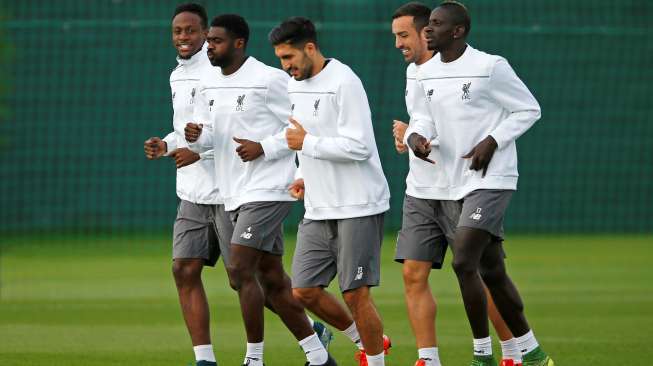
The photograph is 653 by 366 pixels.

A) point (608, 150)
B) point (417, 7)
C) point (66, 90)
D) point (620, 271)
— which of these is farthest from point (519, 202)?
point (417, 7)

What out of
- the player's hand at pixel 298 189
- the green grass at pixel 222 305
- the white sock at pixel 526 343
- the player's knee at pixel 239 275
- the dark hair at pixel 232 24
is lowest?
the green grass at pixel 222 305

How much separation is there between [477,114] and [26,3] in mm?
14881

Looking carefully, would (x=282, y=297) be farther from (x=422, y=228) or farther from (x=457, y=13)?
(x=457, y=13)

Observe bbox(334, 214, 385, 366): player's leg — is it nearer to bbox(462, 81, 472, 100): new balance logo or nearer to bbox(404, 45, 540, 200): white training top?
bbox(404, 45, 540, 200): white training top

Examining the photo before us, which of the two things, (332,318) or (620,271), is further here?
(620,271)

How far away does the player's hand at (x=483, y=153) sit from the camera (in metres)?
8.95

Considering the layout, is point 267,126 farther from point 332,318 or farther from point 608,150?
point 608,150

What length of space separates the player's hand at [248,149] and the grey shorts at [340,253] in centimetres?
56

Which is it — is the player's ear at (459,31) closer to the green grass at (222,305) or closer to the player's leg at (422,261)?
the player's leg at (422,261)

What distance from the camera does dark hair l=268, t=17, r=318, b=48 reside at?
28.6ft

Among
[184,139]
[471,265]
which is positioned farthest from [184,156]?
[471,265]

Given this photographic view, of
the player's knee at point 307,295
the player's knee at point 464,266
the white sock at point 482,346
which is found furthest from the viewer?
the white sock at point 482,346

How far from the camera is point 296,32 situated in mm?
8719

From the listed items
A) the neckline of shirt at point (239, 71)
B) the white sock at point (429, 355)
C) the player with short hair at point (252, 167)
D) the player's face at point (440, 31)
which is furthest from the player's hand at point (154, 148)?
the white sock at point (429, 355)
